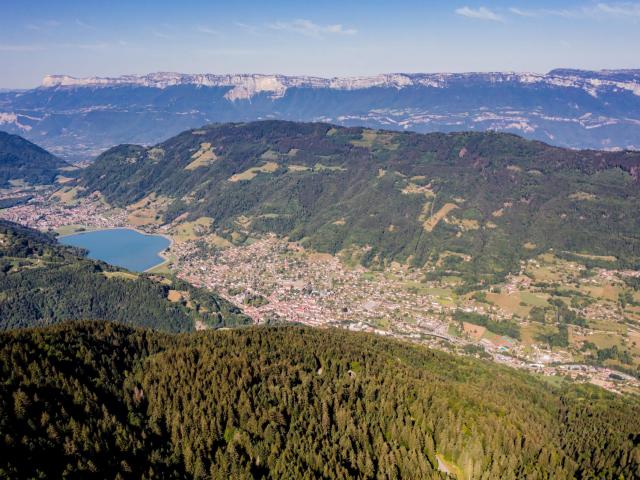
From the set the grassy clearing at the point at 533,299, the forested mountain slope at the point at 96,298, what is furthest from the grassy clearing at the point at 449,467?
the grassy clearing at the point at 533,299

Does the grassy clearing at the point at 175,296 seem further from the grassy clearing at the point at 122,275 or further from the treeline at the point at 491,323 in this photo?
the treeline at the point at 491,323

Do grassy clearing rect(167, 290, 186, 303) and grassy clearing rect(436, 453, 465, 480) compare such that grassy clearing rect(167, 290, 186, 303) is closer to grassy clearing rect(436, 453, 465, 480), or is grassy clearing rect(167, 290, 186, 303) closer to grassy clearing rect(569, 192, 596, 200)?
grassy clearing rect(436, 453, 465, 480)

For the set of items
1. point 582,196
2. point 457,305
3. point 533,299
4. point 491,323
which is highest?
point 582,196

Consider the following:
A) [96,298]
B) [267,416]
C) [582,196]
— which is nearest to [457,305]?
[582,196]

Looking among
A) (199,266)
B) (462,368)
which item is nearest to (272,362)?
(462,368)

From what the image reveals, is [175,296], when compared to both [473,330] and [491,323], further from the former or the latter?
[491,323]

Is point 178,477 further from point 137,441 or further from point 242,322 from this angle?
point 242,322

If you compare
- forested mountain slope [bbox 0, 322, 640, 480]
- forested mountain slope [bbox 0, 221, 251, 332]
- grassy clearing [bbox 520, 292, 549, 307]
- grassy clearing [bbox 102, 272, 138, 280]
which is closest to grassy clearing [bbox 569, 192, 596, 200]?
grassy clearing [bbox 520, 292, 549, 307]
